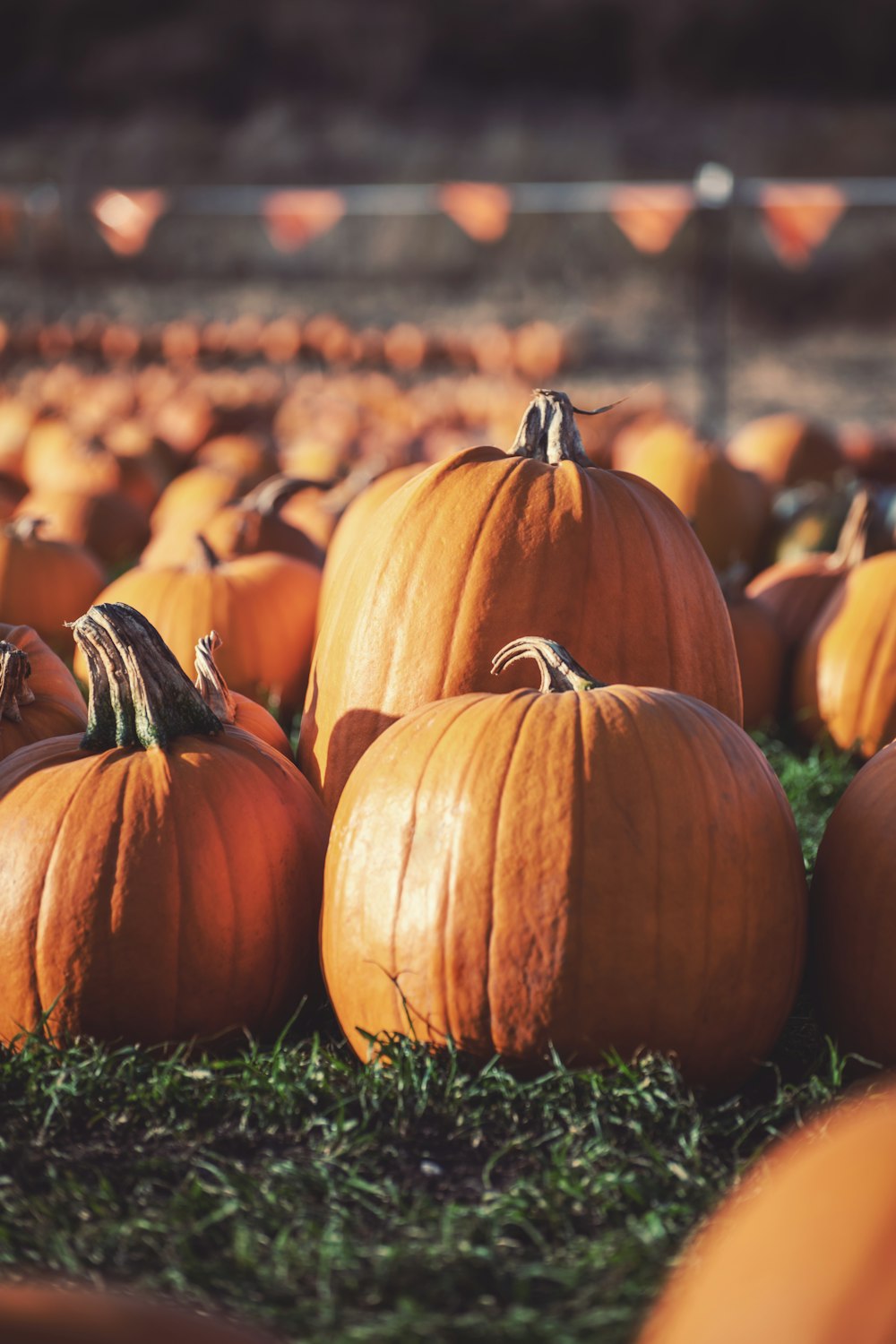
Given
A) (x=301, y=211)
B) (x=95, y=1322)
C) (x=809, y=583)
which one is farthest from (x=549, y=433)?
(x=301, y=211)

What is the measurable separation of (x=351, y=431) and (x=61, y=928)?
6700mm

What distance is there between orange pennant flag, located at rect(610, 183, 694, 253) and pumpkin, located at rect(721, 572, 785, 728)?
317 inches

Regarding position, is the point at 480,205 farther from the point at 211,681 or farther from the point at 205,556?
the point at 211,681

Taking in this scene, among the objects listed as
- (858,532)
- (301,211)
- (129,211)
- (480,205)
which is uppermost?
(129,211)

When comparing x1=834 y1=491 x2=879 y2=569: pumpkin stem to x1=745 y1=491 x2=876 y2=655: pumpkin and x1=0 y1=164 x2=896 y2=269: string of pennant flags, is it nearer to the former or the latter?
x1=745 y1=491 x2=876 y2=655: pumpkin

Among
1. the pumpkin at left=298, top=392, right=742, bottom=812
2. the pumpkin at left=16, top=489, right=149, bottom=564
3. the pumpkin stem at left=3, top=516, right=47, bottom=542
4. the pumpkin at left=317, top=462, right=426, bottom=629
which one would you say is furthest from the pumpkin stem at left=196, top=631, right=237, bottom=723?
the pumpkin at left=16, top=489, right=149, bottom=564

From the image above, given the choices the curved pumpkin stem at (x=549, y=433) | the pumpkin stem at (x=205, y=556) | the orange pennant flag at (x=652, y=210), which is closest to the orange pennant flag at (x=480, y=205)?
the orange pennant flag at (x=652, y=210)

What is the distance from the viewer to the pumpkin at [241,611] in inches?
152

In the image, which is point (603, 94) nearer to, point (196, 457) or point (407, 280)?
point (407, 280)

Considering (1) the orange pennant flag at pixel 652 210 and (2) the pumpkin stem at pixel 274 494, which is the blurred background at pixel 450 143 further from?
(2) the pumpkin stem at pixel 274 494

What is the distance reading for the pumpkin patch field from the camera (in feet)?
5.42

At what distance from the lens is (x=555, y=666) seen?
7.63 feet

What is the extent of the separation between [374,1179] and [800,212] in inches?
423

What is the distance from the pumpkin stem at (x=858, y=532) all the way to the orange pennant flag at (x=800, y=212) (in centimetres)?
708
